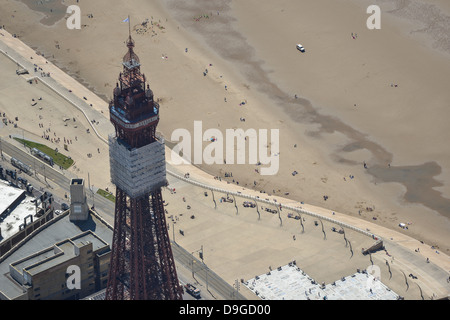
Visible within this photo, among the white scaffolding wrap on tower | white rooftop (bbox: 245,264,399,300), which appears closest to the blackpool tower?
the white scaffolding wrap on tower

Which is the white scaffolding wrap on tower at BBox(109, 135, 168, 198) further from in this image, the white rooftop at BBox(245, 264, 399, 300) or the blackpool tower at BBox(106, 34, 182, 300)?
the white rooftop at BBox(245, 264, 399, 300)

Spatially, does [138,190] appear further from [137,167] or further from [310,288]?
[310,288]

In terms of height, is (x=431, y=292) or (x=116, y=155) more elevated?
(x=116, y=155)

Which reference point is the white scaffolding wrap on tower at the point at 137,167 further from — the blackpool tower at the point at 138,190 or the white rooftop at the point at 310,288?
the white rooftop at the point at 310,288

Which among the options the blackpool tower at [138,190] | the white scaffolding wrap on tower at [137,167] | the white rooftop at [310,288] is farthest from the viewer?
the white rooftop at [310,288]

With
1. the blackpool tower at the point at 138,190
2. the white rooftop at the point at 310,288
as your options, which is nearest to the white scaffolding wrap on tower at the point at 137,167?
the blackpool tower at the point at 138,190

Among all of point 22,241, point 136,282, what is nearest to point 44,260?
point 22,241

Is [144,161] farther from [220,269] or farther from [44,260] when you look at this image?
[220,269]
